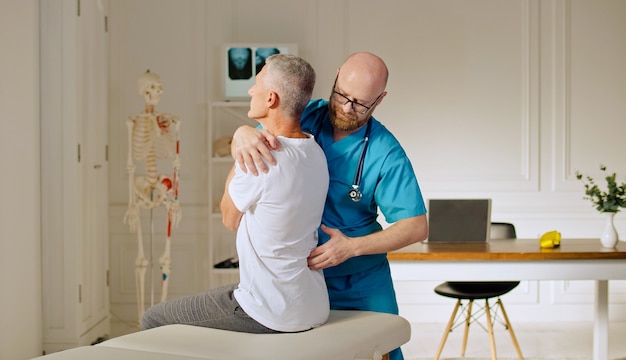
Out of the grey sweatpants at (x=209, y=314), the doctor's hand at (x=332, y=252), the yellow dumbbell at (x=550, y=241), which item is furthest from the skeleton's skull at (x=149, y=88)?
the doctor's hand at (x=332, y=252)

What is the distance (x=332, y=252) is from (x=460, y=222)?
229cm

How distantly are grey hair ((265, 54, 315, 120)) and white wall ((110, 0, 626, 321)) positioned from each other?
3601 mm

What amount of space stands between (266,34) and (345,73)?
3579 mm

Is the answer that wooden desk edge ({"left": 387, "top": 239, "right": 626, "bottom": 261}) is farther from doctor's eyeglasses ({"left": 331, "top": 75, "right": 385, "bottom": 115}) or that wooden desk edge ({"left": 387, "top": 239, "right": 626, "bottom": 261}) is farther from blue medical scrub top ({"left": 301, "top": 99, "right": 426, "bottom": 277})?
doctor's eyeglasses ({"left": 331, "top": 75, "right": 385, "bottom": 115})

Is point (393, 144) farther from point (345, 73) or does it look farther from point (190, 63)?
point (190, 63)

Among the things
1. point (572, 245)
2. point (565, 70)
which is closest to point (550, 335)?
point (572, 245)

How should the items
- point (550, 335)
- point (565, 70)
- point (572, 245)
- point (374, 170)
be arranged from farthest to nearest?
point (565, 70)
point (550, 335)
point (572, 245)
point (374, 170)

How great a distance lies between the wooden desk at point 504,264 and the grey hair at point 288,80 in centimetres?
190

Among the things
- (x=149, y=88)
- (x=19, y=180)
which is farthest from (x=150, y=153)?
(x=19, y=180)

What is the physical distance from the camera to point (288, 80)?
2.24m

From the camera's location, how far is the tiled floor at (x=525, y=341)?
4.98 metres

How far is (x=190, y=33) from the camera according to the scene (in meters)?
5.86

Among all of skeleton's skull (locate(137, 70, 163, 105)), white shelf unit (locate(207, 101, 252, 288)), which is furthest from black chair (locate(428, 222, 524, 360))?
skeleton's skull (locate(137, 70, 163, 105))

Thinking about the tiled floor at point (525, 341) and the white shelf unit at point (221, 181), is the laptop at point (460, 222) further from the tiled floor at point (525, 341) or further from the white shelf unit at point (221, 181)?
the white shelf unit at point (221, 181)
